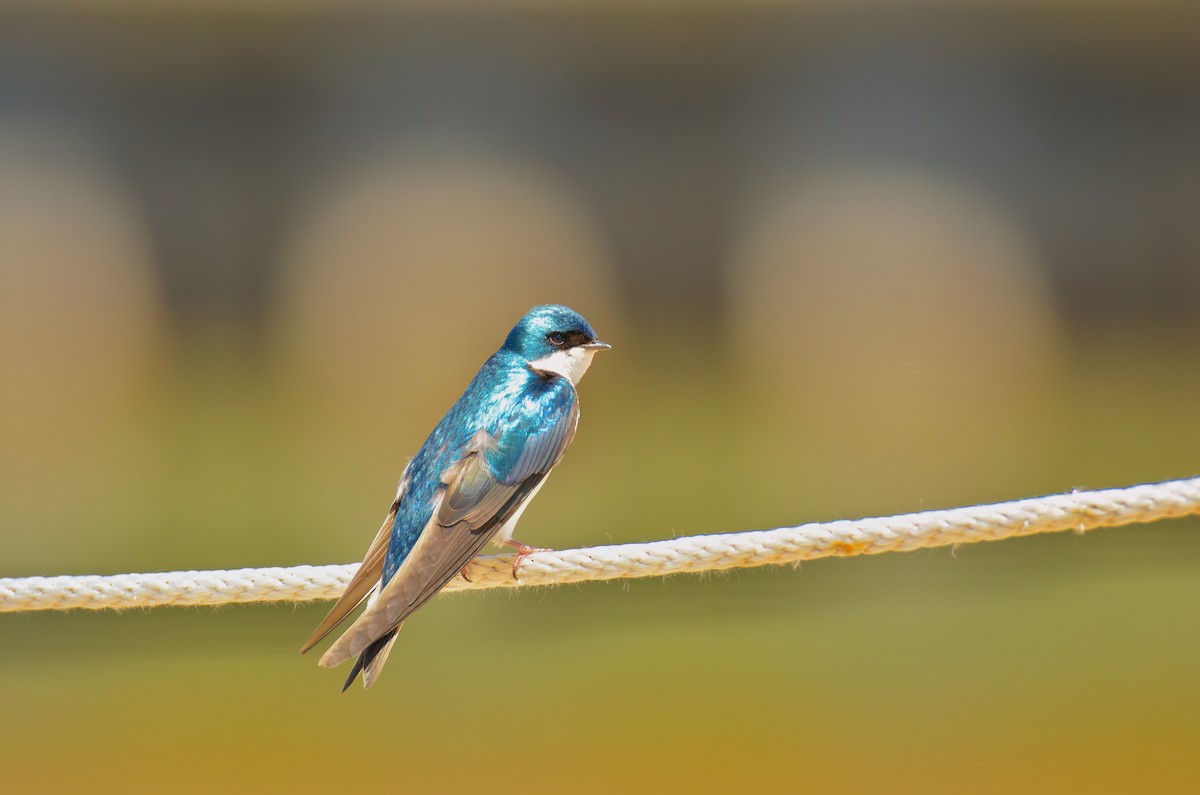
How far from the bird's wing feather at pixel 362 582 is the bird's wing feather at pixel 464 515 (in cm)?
3

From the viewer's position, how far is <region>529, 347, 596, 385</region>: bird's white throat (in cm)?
177

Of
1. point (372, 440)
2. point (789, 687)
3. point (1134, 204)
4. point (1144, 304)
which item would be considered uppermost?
point (1134, 204)

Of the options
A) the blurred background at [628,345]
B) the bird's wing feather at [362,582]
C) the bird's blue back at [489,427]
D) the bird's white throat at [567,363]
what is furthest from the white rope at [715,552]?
the blurred background at [628,345]

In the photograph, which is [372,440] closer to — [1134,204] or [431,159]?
[431,159]

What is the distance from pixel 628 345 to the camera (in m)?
4.62

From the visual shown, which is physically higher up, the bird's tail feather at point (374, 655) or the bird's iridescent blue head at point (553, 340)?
the bird's iridescent blue head at point (553, 340)

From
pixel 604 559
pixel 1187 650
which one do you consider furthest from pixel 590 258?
pixel 604 559

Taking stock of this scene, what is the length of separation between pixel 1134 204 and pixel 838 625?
70.3 inches

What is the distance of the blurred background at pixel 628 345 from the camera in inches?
169

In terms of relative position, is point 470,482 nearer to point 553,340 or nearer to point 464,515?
point 464,515

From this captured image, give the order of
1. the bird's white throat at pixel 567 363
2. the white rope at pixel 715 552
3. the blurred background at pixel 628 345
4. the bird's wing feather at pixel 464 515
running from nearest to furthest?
the white rope at pixel 715 552 → the bird's wing feather at pixel 464 515 → the bird's white throat at pixel 567 363 → the blurred background at pixel 628 345

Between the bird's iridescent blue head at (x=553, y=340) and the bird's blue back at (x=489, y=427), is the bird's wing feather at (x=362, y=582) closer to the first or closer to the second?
the bird's blue back at (x=489, y=427)

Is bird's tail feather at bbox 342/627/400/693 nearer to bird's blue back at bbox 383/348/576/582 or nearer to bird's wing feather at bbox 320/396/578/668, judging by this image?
bird's wing feather at bbox 320/396/578/668

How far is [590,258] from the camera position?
4551 mm
